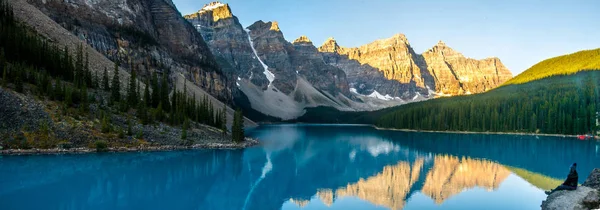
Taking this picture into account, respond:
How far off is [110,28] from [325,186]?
97739 mm

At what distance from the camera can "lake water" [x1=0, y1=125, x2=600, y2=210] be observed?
23.1m

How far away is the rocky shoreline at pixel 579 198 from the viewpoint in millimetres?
18609

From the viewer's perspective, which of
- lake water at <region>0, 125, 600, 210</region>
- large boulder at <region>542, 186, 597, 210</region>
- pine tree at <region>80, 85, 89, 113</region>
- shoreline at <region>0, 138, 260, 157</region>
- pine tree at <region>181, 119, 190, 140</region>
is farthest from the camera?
pine tree at <region>181, 119, 190, 140</region>

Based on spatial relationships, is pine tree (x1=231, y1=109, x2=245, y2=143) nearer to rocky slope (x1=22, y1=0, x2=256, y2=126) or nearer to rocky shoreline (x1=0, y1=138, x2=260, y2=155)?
rocky shoreline (x1=0, y1=138, x2=260, y2=155)

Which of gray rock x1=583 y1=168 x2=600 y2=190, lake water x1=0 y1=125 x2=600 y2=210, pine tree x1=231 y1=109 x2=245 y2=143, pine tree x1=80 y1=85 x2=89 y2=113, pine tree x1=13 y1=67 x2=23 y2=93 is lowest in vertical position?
lake water x1=0 y1=125 x2=600 y2=210

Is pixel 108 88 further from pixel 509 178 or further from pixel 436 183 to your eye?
pixel 509 178

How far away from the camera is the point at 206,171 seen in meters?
34.6

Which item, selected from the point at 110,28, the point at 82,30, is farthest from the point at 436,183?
the point at 110,28

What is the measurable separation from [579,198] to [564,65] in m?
166

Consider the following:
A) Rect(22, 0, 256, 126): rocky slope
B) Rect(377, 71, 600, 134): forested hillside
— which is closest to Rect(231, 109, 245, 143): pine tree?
Rect(22, 0, 256, 126): rocky slope

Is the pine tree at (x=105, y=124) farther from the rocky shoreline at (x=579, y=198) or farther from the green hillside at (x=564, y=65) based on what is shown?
the green hillside at (x=564, y=65)

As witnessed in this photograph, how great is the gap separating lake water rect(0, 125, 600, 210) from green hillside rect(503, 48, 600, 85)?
387 ft

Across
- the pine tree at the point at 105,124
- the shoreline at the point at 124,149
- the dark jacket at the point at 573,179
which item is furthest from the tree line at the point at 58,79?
the dark jacket at the point at 573,179

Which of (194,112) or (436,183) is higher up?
(194,112)
